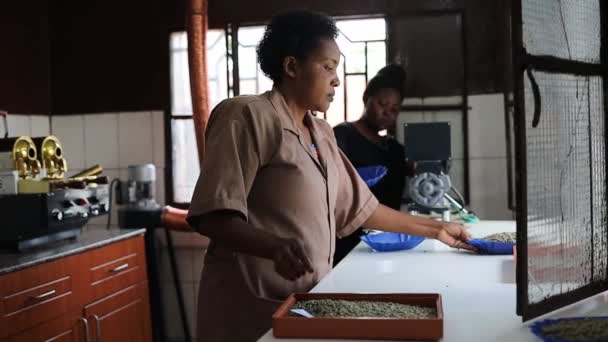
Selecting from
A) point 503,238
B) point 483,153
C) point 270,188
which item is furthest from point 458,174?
point 270,188

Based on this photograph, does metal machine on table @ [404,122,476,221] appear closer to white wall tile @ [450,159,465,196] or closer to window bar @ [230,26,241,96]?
white wall tile @ [450,159,465,196]

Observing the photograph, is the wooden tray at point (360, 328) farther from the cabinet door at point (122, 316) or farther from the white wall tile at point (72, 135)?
the white wall tile at point (72, 135)

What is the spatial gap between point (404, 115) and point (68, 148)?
7.23 ft

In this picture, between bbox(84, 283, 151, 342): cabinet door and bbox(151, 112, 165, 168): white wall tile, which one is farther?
bbox(151, 112, 165, 168): white wall tile

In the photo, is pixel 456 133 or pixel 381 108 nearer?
pixel 381 108

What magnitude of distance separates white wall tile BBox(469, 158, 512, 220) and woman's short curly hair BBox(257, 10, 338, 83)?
2.26 metres

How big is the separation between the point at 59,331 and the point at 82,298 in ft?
0.69

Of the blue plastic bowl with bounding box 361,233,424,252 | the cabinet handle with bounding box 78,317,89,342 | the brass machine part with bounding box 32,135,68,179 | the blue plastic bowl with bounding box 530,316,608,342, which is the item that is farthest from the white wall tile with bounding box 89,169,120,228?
the blue plastic bowl with bounding box 530,316,608,342

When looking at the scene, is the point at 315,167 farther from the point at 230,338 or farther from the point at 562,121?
the point at 562,121

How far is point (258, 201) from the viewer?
1.71 metres

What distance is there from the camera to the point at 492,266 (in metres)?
1.94

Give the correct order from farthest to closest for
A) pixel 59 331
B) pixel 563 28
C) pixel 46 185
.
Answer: pixel 46 185 → pixel 59 331 → pixel 563 28

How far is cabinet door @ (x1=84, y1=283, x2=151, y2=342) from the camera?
316 centimetres

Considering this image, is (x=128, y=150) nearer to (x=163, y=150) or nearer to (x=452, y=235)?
(x=163, y=150)
